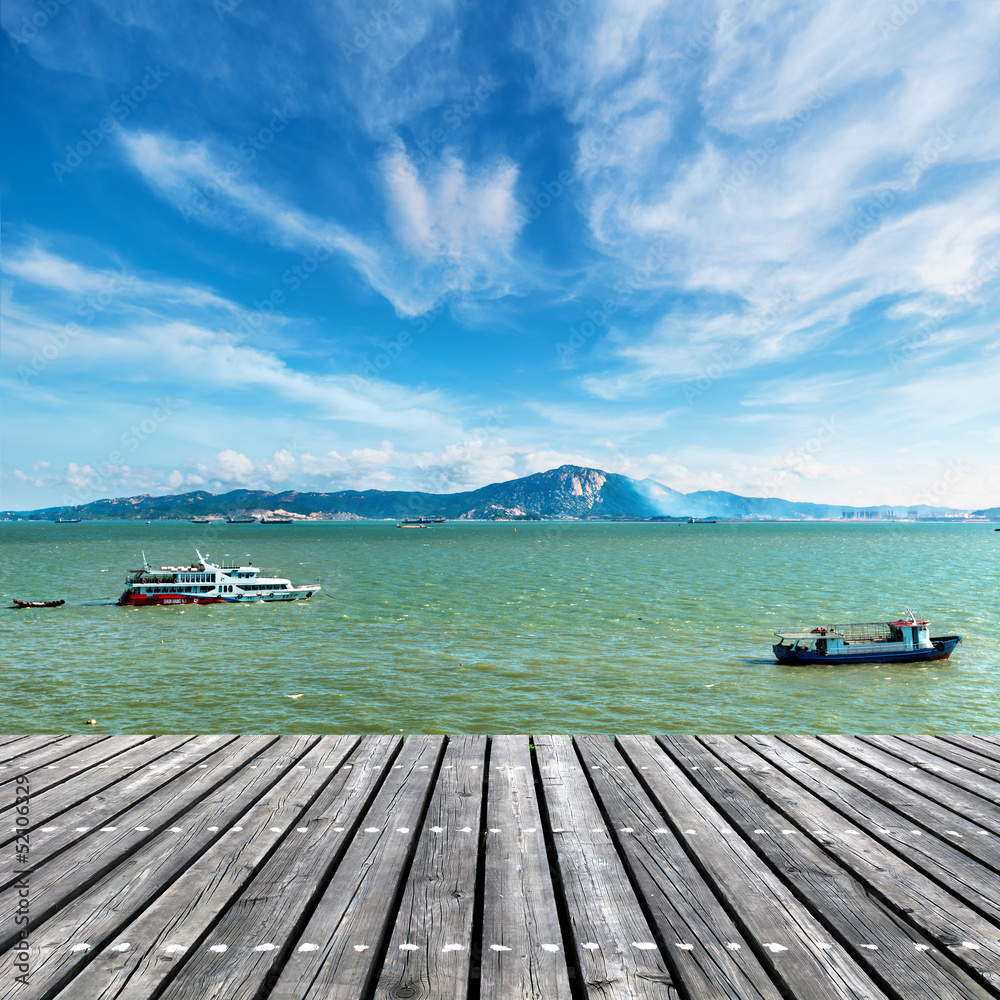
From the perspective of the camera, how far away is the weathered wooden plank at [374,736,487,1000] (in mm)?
3098

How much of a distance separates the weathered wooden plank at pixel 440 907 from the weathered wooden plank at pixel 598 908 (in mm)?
599

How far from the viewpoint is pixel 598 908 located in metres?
3.72

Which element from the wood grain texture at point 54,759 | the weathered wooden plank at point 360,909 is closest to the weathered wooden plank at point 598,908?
the weathered wooden plank at point 360,909

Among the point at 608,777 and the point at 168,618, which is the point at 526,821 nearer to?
the point at 608,777

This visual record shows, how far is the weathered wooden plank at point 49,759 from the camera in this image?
587cm

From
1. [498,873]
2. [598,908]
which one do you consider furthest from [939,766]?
[498,873]

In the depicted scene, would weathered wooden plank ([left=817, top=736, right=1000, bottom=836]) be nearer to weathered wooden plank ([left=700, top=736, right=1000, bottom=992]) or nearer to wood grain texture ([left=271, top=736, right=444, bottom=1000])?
weathered wooden plank ([left=700, top=736, right=1000, bottom=992])

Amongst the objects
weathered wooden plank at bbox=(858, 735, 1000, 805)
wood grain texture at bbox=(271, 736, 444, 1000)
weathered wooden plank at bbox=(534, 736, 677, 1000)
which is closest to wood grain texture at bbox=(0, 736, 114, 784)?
wood grain texture at bbox=(271, 736, 444, 1000)

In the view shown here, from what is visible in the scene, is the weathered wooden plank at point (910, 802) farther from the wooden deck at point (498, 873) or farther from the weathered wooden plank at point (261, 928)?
the weathered wooden plank at point (261, 928)

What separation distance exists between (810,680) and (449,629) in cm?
1932

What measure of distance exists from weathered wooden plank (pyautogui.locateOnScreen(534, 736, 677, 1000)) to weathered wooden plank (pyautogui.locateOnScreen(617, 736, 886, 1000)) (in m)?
0.57

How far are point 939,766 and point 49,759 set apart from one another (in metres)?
8.83

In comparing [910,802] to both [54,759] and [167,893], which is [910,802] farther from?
[54,759]

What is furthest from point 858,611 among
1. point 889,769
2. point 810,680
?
point 889,769
